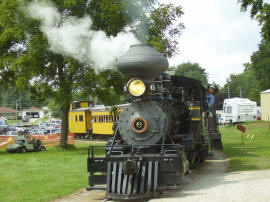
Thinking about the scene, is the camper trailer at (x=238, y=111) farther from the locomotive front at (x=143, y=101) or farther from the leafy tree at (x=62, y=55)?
the locomotive front at (x=143, y=101)

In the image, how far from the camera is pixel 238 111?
136ft

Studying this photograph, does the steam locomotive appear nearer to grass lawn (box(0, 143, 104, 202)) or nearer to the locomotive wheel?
grass lawn (box(0, 143, 104, 202))

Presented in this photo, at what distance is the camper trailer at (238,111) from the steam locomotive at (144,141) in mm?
32618

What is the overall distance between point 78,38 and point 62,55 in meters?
4.09

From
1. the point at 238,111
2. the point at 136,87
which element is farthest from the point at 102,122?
the point at 136,87

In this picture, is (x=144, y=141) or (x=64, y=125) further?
(x=64, y=125)

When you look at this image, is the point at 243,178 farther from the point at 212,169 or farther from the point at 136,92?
the point at 136,92

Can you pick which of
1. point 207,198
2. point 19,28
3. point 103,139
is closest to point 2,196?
point 207,198

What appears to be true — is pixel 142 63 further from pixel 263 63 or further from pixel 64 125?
pixel 263 63

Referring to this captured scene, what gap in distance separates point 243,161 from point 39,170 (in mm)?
7669

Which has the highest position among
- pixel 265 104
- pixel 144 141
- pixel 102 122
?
pixel 265 104

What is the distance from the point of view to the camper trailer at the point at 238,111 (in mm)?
41325

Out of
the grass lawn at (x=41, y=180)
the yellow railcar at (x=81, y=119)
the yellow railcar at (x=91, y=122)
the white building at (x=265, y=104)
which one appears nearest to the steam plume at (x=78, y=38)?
the grass lawn at (x=41, y=180)

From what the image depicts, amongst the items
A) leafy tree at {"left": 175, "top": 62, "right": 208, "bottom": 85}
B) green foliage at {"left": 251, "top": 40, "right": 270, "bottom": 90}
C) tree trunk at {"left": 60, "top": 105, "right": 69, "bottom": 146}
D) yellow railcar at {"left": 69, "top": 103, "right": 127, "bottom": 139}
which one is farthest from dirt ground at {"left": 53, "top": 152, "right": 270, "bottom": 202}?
leafy tree at {"left": 175, "top": 62, "right": 208, "bottom": 85}
